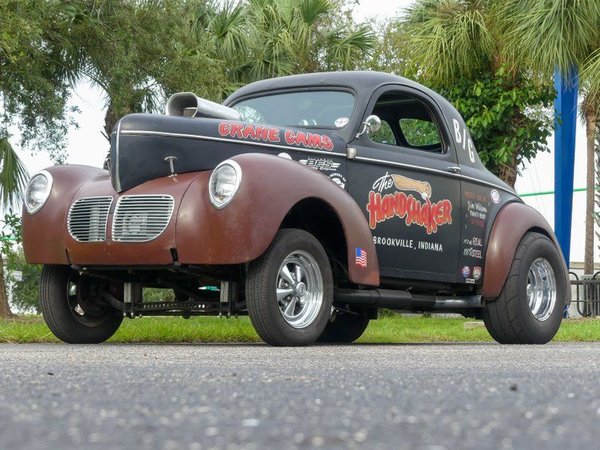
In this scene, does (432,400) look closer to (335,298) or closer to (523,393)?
(523,393)

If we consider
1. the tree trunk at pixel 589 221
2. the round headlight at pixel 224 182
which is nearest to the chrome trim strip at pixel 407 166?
the round headlight at pixel 224 182

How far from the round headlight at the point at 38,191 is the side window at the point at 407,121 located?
7.83 ft

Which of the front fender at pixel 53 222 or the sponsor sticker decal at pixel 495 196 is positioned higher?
the sponsor sticker decal at pixel 495 196

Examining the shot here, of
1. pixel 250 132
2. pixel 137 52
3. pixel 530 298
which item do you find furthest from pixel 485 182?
pixel 137 52

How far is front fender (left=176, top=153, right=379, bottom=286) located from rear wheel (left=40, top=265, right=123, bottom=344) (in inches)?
52.7

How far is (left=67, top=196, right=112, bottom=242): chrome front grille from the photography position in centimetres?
628

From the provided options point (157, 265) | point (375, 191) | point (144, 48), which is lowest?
point (157, 265)

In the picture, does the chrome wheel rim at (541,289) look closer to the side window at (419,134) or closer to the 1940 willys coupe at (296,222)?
the 1940 willys coupe at (296,222)

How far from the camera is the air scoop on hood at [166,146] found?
6160 millimetres

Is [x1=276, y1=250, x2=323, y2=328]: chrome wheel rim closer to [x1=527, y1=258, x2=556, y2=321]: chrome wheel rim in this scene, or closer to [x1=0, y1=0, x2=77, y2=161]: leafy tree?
[x1=527, y1=258, x2=556, y2=321]: chrome wheel rim

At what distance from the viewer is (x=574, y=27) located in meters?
14.8

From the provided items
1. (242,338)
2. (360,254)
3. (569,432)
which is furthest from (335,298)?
(569,432)

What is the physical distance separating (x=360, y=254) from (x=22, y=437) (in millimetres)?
4554

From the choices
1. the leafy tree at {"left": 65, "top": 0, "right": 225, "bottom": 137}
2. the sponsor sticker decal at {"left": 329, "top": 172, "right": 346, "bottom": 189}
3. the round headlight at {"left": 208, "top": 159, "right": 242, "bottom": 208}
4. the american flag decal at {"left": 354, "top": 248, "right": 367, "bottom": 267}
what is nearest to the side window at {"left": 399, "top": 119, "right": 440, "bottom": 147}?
the sponsor sticker decal at {"left": 329, "top": 172, "right": 346, "bottom": 189}
